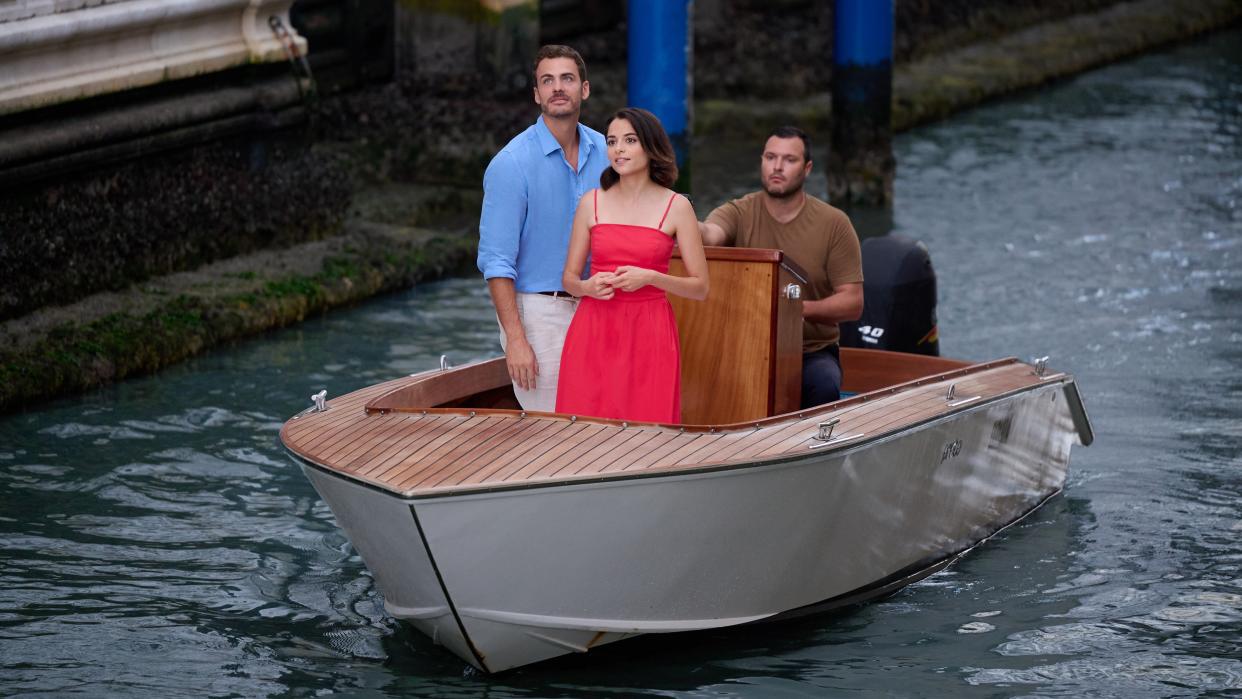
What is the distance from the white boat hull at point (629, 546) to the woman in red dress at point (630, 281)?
424 millimetres

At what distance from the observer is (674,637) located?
534 centimetres

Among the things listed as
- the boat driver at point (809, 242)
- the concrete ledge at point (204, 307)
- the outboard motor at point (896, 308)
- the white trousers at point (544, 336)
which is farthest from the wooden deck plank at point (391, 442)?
the concrete ledge at point (204, 307)

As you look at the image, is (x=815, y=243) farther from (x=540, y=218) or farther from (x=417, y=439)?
(x=417, y=439)

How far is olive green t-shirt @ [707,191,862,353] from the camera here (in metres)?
5.91

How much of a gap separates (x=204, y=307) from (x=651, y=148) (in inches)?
165

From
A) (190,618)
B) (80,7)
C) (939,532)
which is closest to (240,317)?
(80,7)

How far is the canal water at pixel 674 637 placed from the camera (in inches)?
203

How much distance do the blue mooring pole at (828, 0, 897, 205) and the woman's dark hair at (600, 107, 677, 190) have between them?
6732 mm

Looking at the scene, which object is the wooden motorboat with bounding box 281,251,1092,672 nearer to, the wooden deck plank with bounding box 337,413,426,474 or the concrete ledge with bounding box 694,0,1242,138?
the wooden deck plank with bounding box 337,413,426,474

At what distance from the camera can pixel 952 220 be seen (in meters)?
Result: 11.5

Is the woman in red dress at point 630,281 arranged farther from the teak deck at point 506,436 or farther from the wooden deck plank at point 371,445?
the wooden deck plank at point 371,445

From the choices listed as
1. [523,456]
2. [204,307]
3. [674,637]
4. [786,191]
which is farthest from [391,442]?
[204,307]

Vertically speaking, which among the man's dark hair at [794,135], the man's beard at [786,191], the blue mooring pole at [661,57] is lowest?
the man's beard at [786,191]

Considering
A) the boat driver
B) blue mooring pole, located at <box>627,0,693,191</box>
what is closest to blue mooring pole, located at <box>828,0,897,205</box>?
blue mooring pole, located at <box>627,0,693,191</box>
